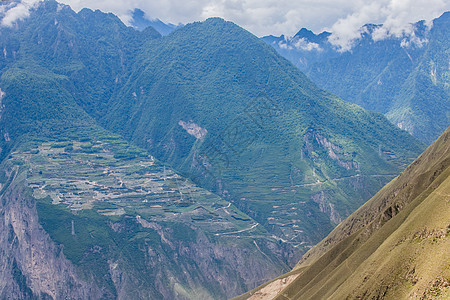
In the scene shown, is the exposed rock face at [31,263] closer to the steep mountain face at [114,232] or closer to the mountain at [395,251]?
the steep mountain face at [114,232]

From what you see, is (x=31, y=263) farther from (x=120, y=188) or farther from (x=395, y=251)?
(x=395, y=251)

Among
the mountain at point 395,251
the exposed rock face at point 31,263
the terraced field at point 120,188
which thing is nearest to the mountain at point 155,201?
the exposed rock face at point 31,263

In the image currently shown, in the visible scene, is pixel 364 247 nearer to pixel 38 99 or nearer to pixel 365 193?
pixel 365 193

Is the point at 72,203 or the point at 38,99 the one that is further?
the point at 38,99

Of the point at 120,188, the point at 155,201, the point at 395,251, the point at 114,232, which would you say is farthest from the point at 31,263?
the point at 395,251

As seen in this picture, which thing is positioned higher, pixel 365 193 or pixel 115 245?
pixel 365 193

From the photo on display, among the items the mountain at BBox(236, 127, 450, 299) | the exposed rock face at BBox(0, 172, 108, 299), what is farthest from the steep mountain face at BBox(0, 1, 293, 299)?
the mountain at BBox(236, 127, 450, 299)

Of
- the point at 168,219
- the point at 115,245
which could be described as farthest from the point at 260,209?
the point at 115,245
